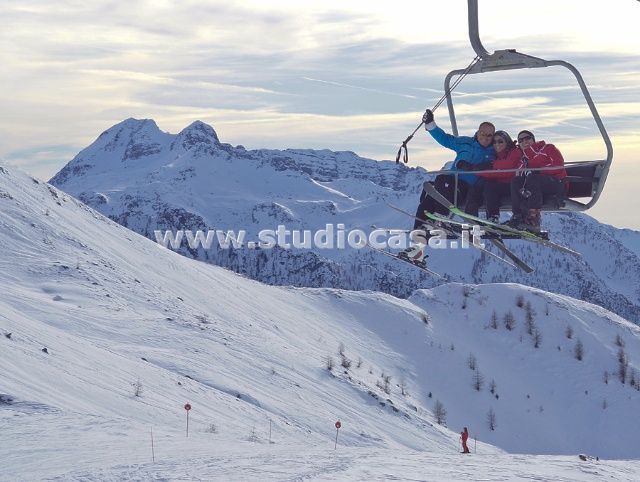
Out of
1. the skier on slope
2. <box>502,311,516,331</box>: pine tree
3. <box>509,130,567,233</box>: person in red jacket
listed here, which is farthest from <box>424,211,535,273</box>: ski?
<box>502,311,516,331</box>: pine tree

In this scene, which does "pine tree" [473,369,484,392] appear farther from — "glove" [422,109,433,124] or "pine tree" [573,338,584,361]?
"glove" [422,109,433,124]

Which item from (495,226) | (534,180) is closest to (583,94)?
(534,180)

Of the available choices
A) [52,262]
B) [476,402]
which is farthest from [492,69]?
[476,402]

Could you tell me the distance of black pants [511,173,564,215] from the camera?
41.6 ft

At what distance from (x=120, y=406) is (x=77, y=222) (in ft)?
70.9

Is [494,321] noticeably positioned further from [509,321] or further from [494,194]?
[494,194]

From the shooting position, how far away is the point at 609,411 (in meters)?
47.4

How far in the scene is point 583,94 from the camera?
37.1 feet

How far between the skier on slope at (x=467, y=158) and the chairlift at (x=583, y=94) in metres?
0.28

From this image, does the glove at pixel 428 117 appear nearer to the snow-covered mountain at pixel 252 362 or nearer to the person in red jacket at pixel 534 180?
the person in red jacket at pixel 534 180

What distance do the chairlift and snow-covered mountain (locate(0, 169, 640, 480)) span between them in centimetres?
451

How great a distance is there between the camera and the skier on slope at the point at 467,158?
43.3 feet

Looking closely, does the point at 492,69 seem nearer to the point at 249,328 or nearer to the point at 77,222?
the point at 249,328

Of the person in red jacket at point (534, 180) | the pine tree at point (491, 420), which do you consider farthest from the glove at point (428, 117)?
the pine tree at point (491, 420)
